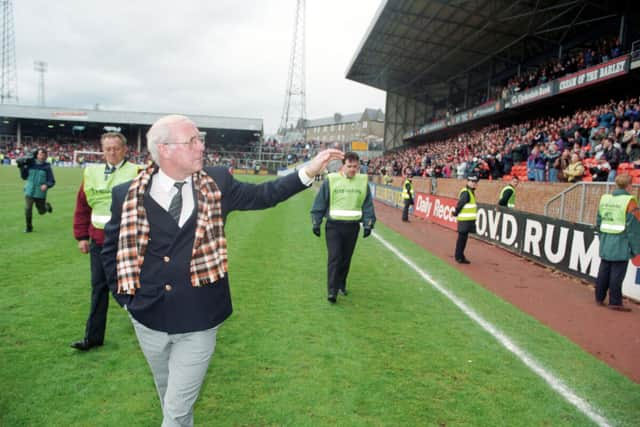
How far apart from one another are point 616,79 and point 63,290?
23554mm

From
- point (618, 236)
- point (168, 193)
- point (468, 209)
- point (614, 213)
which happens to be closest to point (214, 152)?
point (468, 209)

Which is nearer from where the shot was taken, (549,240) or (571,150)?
(549,240)

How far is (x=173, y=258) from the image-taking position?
7.82 ft

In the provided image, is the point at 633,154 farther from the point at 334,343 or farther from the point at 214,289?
the point at 214,289

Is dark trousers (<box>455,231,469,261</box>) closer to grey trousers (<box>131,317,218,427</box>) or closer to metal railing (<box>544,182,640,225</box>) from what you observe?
metal railing (<box>544,182,640,225</box>)

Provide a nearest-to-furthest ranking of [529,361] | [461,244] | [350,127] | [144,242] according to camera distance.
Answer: [144,242] < [529,361] < [461,244] < [350,127]

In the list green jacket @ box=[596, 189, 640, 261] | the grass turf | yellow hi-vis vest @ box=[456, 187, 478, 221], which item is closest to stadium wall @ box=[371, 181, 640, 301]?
green jacket @ box=[596, 189, 640, 261]

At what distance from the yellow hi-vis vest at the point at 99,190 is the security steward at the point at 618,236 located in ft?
23.0

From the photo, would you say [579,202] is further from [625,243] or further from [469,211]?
[625,243]

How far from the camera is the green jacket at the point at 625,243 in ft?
21.7

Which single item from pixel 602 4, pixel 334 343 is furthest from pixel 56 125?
pixel 334 343

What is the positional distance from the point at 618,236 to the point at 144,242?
708 cm

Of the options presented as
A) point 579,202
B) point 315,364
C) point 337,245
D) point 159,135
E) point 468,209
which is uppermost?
point 159,135

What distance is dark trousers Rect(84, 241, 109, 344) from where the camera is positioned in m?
4.38
